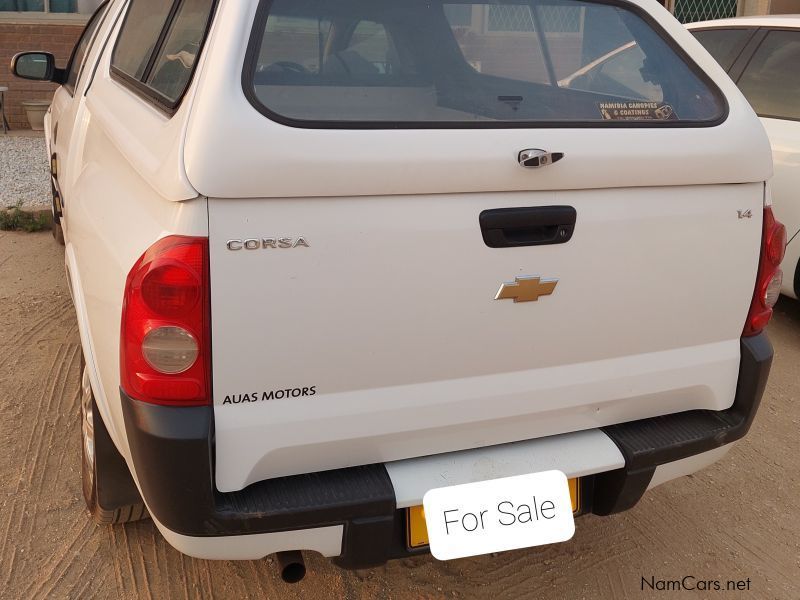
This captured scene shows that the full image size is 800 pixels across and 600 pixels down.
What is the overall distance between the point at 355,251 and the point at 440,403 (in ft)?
1.48

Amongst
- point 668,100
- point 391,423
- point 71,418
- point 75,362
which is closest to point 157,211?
point 391,423

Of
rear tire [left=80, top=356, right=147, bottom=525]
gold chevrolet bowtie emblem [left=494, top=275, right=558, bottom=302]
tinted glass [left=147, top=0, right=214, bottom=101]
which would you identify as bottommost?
rear tire [left=80, top=356, right=147, bottom=525]

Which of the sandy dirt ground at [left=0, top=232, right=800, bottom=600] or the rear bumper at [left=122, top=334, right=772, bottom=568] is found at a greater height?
the rear bumper at [left=122, top=334, right=772, bottom=568]

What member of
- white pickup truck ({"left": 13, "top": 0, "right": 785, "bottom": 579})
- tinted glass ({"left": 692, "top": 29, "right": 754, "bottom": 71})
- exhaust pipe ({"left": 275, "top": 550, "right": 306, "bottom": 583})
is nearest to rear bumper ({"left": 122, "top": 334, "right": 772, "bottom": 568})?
white pickup truck ({"left": 13, "top": 0, "right": 785, "bottom": 579})

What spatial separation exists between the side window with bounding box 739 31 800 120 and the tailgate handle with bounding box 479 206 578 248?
3.03m

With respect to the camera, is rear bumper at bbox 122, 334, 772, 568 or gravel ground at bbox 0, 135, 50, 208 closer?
rear bumper at bbox 122, 334, 772, 568

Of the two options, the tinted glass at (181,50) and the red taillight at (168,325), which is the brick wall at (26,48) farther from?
the red taillight at (168,325)

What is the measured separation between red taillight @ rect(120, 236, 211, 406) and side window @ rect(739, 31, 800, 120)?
379 centimetres

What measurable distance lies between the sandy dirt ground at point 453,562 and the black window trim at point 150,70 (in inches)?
56.3

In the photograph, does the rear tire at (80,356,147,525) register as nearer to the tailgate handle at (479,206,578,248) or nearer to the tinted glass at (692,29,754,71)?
the tailgate handle at (479,206,578,248)

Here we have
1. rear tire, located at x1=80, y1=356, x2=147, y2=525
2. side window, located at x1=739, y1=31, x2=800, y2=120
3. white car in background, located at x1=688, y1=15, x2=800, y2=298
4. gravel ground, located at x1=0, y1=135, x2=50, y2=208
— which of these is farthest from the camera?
gravel ground, located at x1=0, y1=135, x2=50, y2=208

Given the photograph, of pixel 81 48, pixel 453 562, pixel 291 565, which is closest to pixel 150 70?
pixel 291 565

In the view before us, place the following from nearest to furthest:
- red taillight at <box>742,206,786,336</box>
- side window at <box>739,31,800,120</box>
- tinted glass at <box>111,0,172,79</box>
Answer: red taillight at <box>742,206,786,336</box> < tinted glass at <box>111,0,172,79</box> < side window at <box>739,31,800,120</box>

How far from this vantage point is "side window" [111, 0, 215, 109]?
2076mm
